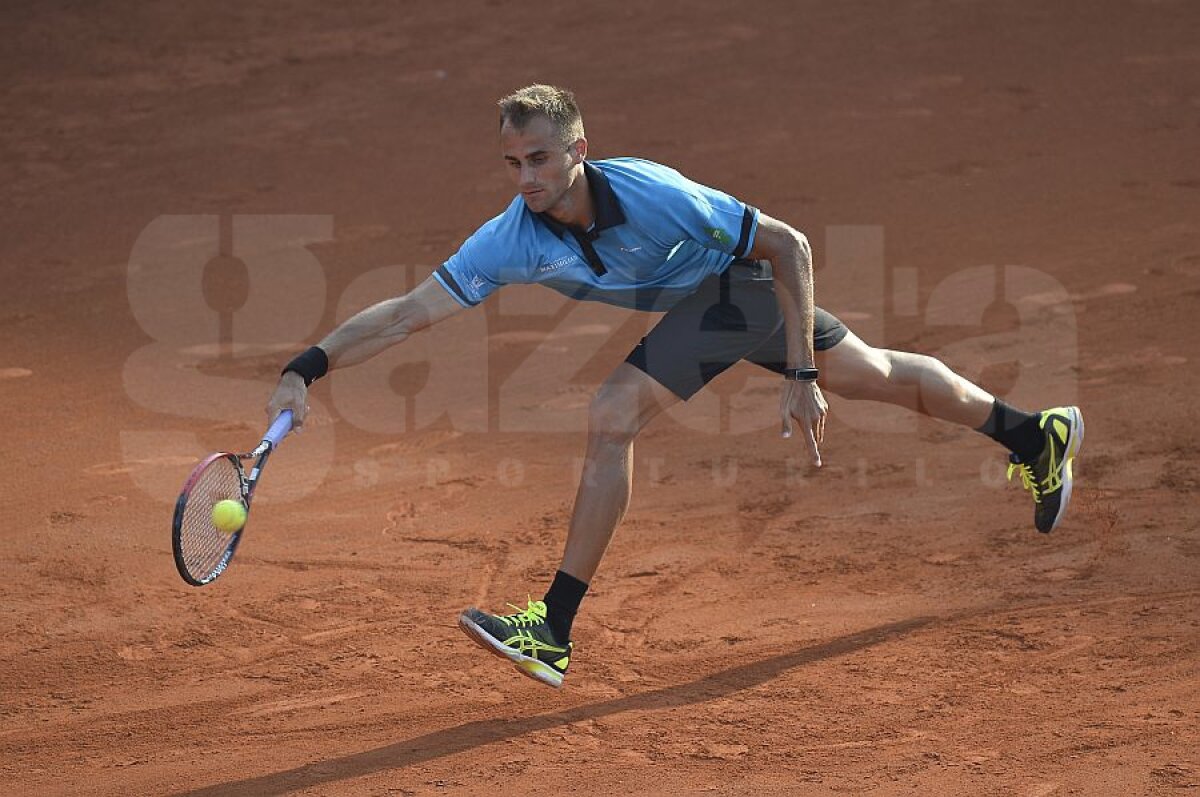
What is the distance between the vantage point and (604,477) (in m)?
4.19

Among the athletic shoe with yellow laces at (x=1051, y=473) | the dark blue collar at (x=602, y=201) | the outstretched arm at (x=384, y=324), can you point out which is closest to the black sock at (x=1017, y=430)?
the athletic shoe with yellow laces at (x=1051, y=473)

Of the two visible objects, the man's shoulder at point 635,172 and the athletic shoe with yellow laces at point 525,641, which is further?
the man's shoulder at point 635,172

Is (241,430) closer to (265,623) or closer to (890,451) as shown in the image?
(265,623)

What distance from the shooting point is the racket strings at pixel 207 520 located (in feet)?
12.6

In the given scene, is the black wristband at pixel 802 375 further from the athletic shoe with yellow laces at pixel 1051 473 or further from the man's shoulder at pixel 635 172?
the athletic shoe with yellow laces at pixel 1051 473

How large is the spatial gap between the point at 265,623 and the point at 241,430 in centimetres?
186

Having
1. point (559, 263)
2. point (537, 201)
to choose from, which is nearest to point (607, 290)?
point (559, 263)

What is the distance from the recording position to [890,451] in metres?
5.97

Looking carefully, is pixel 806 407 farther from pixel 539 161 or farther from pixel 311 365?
pixel 311 365

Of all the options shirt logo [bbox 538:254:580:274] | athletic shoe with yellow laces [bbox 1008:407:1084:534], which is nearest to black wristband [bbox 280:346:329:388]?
shirt logo [bbox 538:254:580:274]

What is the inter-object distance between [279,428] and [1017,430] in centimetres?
247

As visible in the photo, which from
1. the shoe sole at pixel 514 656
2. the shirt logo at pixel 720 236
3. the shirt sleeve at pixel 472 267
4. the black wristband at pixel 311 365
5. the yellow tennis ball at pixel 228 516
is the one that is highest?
the shirt logo at pixel 720 236

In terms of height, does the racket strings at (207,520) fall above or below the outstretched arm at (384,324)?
below

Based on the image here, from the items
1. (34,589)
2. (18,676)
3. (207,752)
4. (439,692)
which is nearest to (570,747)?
(439,692)
